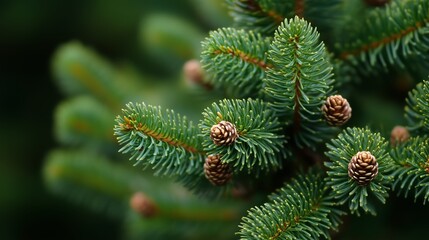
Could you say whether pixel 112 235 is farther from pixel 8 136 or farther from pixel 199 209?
pixel 199 209

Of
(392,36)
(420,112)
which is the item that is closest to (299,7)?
(392,36)

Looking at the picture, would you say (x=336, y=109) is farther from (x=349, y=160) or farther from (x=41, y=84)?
(x=41, y=84)

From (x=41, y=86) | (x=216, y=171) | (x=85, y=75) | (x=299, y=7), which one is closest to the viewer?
(x=216, y=171)

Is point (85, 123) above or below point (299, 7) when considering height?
below

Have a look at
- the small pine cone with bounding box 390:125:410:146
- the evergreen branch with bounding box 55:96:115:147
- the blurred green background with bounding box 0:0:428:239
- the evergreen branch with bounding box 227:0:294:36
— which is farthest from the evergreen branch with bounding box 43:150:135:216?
the blurred green background with bounding box 0:0:428:239

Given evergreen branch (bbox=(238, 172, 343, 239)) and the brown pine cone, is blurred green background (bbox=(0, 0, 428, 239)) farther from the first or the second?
evergreen branch (bbox=(238, 172, 343, 239))

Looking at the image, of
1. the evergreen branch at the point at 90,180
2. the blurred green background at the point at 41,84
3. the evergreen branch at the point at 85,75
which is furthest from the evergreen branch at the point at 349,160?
the blurred green background at the point at 41,84
